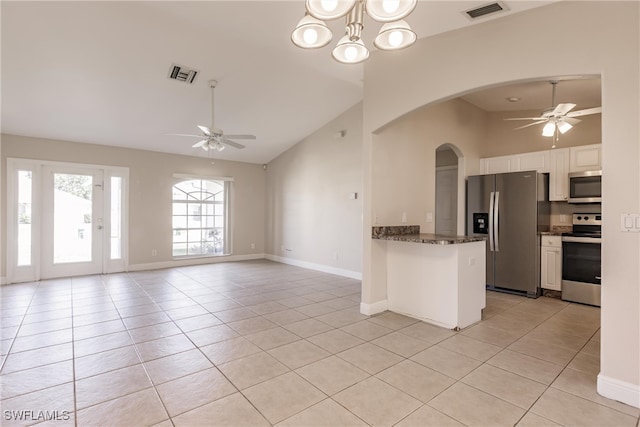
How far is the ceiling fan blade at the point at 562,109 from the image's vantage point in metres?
3.68

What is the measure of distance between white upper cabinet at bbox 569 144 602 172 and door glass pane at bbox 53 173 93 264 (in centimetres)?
805

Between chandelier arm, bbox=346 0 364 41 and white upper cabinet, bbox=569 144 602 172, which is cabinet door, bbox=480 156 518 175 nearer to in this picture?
white upper cabinet, bbox=569 144 602 172

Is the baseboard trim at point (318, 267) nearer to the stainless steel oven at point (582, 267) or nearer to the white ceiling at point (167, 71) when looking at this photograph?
the white ceiling at point (167, 71)

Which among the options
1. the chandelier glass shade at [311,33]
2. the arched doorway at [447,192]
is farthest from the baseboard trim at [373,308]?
the arched doorway at [447,192]

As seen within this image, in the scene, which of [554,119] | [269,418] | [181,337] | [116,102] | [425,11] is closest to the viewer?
[269,418]

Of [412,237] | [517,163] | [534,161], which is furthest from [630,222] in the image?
[517,163]

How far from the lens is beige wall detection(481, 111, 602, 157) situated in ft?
15.7

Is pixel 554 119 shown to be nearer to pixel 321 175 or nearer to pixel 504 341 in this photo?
pixel 504 341

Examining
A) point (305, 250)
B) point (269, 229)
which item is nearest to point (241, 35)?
point (305, 250)

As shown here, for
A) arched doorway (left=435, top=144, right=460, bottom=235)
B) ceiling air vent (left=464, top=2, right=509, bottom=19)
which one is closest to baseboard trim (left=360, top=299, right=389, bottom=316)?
ceiling air vent (left=464, top=2, right=509, bottom=19)

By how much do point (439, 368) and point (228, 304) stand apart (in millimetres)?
2714

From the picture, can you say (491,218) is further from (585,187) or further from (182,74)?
(182,74)

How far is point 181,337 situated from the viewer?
3.08 metres

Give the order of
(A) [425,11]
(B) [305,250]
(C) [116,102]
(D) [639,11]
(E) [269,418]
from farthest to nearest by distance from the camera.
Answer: (B) [305,250] < (C) [116,102] < (A) [425,11] < (D) [639,11] < (E) [269,418]
